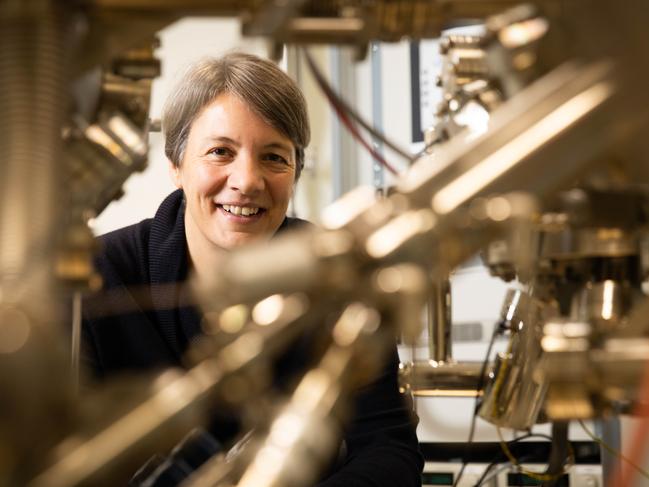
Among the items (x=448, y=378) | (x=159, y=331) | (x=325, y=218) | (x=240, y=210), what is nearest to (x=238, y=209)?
(x=240, y=210)

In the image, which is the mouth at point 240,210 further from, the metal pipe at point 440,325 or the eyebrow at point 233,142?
the metal pipe at point 440,325

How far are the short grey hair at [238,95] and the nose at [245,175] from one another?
0.07 m

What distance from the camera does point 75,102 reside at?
17.9 inches

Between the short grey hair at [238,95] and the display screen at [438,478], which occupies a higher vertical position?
the short grey hair at [238,95]

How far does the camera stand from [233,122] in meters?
1.46

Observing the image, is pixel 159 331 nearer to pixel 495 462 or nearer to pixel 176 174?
pixel 176 174

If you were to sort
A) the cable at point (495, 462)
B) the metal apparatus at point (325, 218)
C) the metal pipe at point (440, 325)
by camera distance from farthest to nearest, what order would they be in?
the cable at point (495, 462)
the metal pipe at point (440, 325)
the metal apparatus at point (325, 218)

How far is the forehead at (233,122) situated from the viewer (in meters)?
1.46

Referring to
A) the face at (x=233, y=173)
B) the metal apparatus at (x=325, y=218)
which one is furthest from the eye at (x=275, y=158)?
the metal apparatus at (x=325, y=218)

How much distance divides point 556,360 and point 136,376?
0.19 metres

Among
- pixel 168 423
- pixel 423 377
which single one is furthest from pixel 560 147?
pixel 423 377

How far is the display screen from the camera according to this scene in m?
1.71

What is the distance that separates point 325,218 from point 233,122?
1.07 m

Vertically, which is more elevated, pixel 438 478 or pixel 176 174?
pixel 176 174
